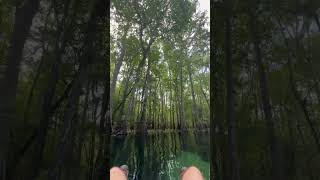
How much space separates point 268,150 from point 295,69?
0.28 meters

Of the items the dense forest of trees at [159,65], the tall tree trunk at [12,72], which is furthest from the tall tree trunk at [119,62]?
the tall tree trunk at [12,72]

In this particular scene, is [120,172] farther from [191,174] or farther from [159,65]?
[159,65]

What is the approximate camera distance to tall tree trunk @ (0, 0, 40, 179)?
96cm

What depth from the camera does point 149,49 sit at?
1932 mm

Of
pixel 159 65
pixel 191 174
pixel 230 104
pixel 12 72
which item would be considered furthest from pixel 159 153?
pixel 12 72

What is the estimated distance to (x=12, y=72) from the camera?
98cm

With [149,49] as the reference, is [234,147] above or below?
below

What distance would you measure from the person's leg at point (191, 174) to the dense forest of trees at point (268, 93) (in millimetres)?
809

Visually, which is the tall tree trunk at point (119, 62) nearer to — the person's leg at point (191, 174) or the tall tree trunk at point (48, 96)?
the person's leg at point (191, 174)

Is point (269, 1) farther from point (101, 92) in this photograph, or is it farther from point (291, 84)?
point (101, 92)

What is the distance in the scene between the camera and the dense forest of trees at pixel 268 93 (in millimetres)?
1000

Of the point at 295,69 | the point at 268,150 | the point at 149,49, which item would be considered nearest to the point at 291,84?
the point at 295,69

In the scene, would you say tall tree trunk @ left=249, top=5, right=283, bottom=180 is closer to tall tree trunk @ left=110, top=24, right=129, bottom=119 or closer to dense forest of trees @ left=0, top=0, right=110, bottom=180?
dense forest of trees @ left=0, top=0, right=110, bottom=180

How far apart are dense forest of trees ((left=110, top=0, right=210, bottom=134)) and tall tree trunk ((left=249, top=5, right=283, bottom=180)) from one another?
0.81 meters
